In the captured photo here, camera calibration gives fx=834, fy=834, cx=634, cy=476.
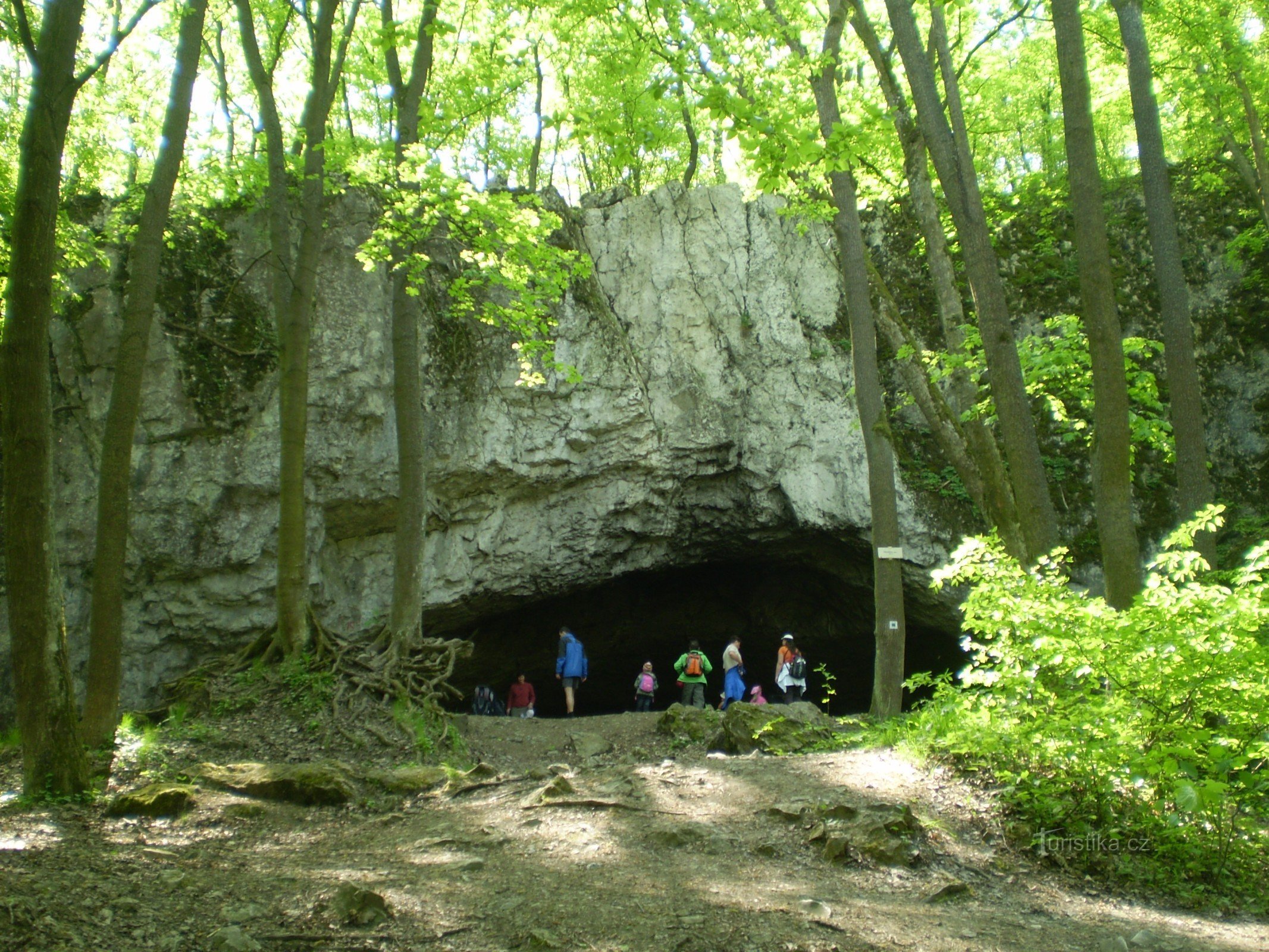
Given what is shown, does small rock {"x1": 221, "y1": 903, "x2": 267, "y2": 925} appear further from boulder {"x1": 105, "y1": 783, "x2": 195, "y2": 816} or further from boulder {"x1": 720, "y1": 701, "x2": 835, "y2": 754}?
boulder {"x1": 720, "y1": 701, "x2": 835, "y2": 754}

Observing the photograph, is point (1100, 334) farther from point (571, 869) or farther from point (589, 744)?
point (589, 744)

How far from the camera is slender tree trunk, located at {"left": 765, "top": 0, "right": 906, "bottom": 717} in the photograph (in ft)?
29.0

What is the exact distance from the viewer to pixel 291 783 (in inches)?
202

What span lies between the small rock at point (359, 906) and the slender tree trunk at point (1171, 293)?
20.6ft

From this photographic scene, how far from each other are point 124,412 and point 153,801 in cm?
314

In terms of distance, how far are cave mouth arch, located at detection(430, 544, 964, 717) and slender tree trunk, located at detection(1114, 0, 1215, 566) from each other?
7.13 m

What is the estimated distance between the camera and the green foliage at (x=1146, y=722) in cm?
344

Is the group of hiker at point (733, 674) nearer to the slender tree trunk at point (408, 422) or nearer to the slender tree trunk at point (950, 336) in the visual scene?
the slender tree trunk at point (408, 422)

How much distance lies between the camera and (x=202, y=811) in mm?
4660

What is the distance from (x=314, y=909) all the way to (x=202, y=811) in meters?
2.15

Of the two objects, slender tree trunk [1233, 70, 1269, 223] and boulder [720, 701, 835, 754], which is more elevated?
slender tree trunk [1233, 70, 1269, 223]

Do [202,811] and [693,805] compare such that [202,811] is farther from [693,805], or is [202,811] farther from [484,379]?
[484,379]

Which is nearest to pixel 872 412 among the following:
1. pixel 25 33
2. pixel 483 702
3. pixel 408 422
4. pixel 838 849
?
pixel 408 422

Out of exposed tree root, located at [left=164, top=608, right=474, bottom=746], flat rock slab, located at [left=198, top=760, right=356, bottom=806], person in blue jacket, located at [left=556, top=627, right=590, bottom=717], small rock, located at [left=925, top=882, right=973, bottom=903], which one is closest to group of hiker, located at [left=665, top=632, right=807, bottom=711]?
person in blue jacket, located at [left=556, top=627, right=590, bottom=717]
